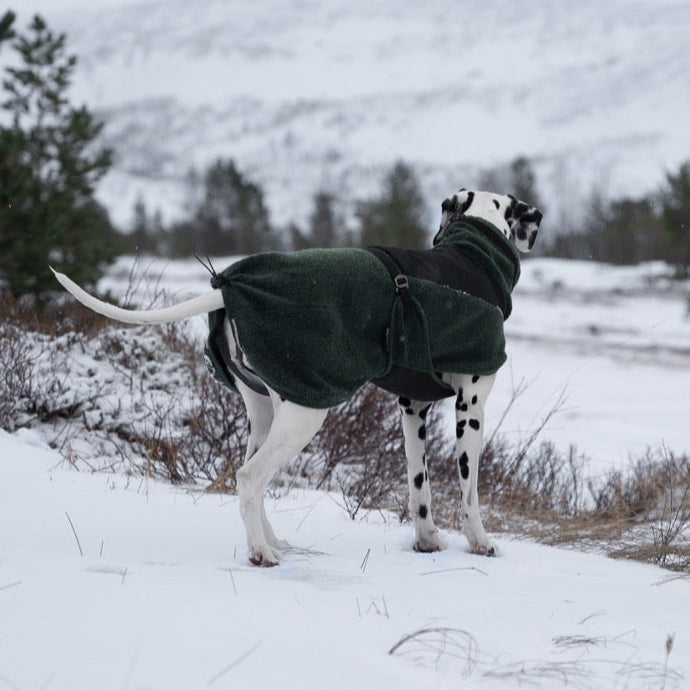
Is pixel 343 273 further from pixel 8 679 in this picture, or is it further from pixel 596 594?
pixel 8 679

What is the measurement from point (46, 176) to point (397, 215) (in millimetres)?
27712

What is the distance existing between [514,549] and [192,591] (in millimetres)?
2007

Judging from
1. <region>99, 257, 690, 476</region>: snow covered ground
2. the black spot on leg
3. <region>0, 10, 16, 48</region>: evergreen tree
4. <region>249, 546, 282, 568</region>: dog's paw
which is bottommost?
<region>99, 257, 690, 476</region>: snow covered ground

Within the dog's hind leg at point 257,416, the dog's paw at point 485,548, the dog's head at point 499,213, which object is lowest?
the dog's paw at point 485,548

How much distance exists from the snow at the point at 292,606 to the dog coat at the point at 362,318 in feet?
2.45

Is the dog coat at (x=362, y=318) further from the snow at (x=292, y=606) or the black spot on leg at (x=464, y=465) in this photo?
the snow at (x=292, y=606)

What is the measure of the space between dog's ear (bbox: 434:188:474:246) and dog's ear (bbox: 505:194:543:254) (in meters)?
0.24

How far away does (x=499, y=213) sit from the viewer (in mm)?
4750

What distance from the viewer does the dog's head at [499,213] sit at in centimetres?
472

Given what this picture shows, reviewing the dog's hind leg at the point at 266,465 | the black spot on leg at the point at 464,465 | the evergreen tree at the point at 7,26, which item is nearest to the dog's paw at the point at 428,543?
the black spot on leg at the point at 464,465

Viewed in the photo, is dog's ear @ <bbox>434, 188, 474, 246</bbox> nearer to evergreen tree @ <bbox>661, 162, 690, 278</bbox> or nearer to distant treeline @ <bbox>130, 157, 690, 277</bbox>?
evergreen tree @ <bbox>661, 162, 690, 278</bbox>

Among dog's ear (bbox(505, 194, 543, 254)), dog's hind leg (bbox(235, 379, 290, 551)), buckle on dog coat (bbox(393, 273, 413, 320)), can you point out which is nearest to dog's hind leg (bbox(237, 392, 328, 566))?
dog's hind leg (bbox(235, 379, 290, 551))

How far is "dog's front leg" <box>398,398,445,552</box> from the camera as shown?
13.8 ft

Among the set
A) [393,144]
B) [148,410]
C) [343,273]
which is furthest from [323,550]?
[393,144]
